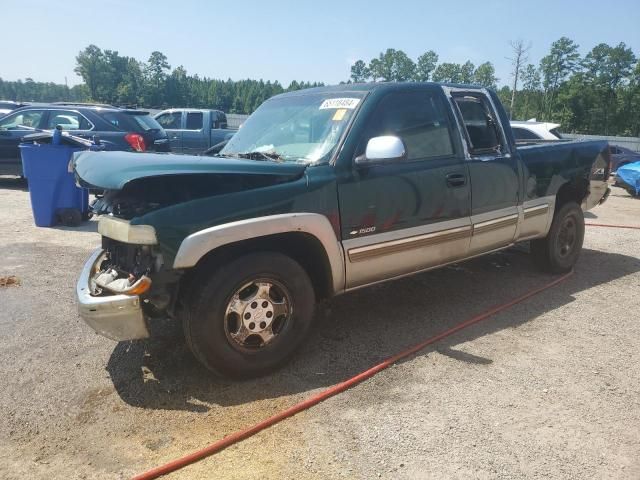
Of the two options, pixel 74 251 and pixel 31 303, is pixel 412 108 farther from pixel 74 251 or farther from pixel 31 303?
pixel 74 251

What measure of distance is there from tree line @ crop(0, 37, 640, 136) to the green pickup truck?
148ft

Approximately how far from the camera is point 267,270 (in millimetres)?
3105

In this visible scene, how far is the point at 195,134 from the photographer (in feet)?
47.6

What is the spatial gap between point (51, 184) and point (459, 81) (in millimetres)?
47955

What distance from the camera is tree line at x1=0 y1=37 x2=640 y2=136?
227 ft

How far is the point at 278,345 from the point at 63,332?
187cm

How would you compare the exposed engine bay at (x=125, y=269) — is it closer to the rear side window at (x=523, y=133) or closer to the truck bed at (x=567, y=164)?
the truck bed at (x=567, y=164)

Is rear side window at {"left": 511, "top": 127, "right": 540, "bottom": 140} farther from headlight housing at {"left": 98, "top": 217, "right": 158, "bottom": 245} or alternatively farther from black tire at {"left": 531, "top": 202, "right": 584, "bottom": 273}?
headlight housing at {"left": 98, "top": 217, "right": 158, "bottom": 245}

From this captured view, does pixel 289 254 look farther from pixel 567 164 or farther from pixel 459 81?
pixel 459 81

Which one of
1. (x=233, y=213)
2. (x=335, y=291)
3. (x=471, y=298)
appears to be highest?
(x=233, y=213)

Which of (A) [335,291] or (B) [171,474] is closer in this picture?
(B) [171,474]

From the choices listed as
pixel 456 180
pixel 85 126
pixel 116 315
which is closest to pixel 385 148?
pixel 456 180

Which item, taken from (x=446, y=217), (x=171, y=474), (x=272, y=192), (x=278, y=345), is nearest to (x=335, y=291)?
(x=278, y=345)

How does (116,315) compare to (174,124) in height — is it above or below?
below
